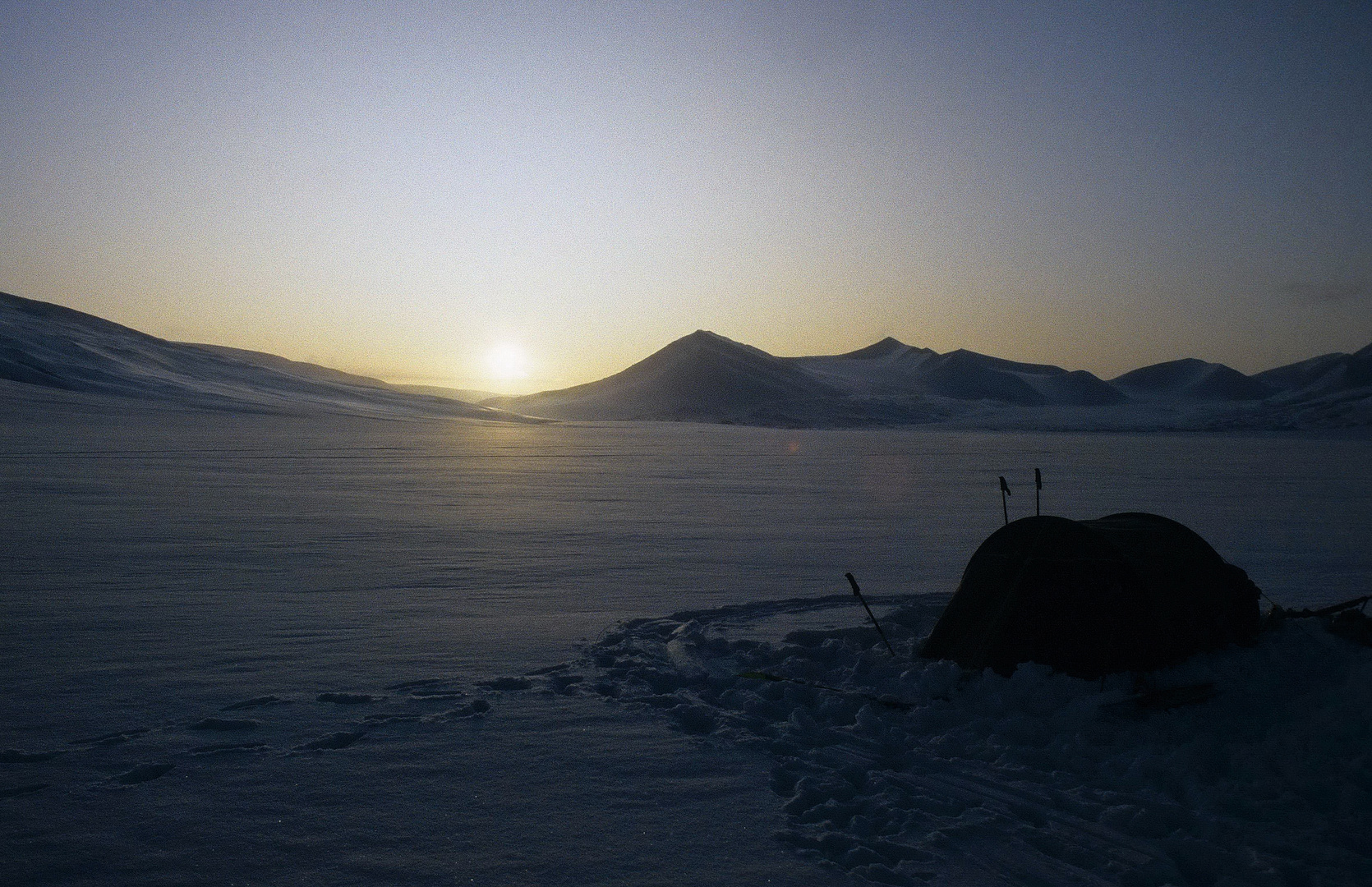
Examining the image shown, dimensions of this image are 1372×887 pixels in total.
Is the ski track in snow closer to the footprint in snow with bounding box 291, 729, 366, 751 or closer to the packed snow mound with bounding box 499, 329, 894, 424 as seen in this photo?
the footprint in snow with bounding box 291, 729, 366, 751

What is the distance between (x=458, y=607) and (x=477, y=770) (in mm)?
3808

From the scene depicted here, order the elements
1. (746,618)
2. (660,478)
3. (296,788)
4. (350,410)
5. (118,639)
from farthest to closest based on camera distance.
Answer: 1. (350,410)
2. (660,478)
3. (746,618)
4. (118,639)
5. (296,788)

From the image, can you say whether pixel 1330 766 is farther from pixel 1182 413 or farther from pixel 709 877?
pixel 1182 413

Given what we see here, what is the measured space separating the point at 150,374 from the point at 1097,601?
86238 millimetres

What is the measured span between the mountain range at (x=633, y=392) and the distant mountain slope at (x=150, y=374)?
224 millimetres

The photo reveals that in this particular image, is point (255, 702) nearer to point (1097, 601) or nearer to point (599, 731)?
point (599, 731)

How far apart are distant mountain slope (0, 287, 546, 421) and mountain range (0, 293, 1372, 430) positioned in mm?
224

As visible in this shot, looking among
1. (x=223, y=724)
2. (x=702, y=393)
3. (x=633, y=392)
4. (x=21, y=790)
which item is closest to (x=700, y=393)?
(x=702, y=393)

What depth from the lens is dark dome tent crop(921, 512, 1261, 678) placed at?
5910 mm

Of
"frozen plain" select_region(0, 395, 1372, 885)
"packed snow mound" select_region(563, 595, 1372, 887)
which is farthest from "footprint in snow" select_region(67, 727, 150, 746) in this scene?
"packed snow mound" select_region(563, 595, 1372, 887)

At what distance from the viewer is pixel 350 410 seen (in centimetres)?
7481

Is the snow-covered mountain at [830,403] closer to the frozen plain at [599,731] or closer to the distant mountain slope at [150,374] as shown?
the distant mountain slope at [150,374]

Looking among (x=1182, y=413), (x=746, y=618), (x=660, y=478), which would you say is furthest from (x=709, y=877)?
(x=1182, y=413)

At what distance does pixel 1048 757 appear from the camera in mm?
4965
